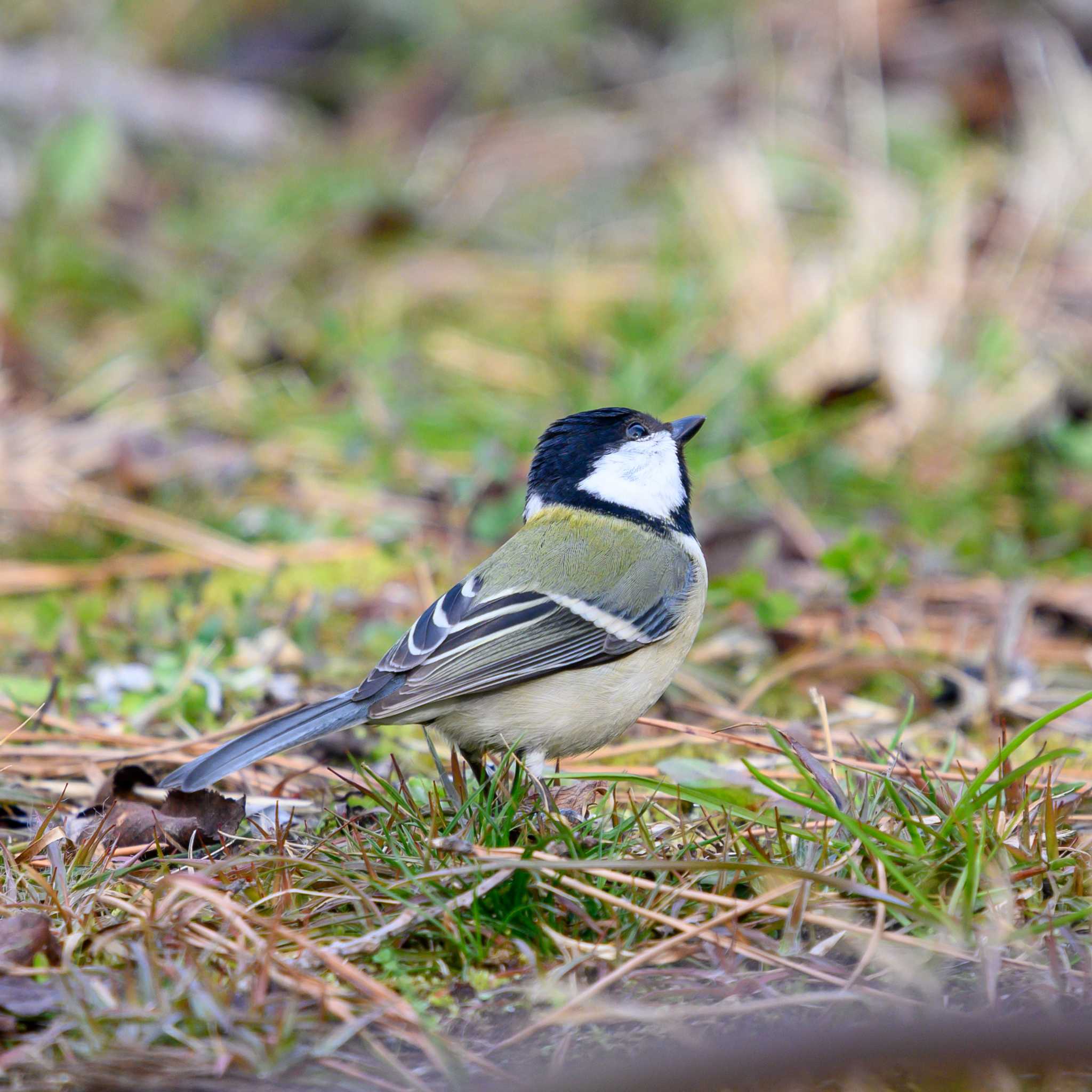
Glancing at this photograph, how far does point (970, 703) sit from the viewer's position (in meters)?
3.00

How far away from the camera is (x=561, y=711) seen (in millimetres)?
2424

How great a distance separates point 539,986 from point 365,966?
0.25 metres

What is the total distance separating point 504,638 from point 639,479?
25.7 inches

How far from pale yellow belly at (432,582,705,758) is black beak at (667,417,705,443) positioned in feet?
2.20

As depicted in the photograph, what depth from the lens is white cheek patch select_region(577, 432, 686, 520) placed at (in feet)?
9.47

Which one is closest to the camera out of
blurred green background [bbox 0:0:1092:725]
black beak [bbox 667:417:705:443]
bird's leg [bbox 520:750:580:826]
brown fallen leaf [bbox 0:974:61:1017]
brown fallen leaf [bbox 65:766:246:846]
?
brown fallen leaf [bbox 0:974:61:1017]

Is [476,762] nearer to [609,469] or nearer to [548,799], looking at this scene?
[548,799]

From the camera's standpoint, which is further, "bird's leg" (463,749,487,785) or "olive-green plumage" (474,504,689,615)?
"olive-green plumage" (474,504,689,615)

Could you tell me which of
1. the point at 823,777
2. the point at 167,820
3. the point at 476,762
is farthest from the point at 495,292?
the point at 823,777

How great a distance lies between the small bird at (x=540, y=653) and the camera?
235 cm

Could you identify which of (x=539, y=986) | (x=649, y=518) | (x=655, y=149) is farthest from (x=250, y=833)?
(x=655, y=149)

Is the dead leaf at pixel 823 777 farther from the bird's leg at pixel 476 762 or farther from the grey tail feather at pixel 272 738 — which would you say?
the grey tail feather at pixel 272 738

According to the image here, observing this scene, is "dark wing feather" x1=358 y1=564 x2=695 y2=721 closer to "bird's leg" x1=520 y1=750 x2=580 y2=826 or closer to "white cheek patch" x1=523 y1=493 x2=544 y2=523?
"bird's leg" x1=520 y1=750 x2=580 y2=826

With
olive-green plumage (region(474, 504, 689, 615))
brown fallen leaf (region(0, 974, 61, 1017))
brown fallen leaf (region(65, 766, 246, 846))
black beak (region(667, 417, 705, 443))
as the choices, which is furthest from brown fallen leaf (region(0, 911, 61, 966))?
black beak (region(667, 417, 705, 443))
